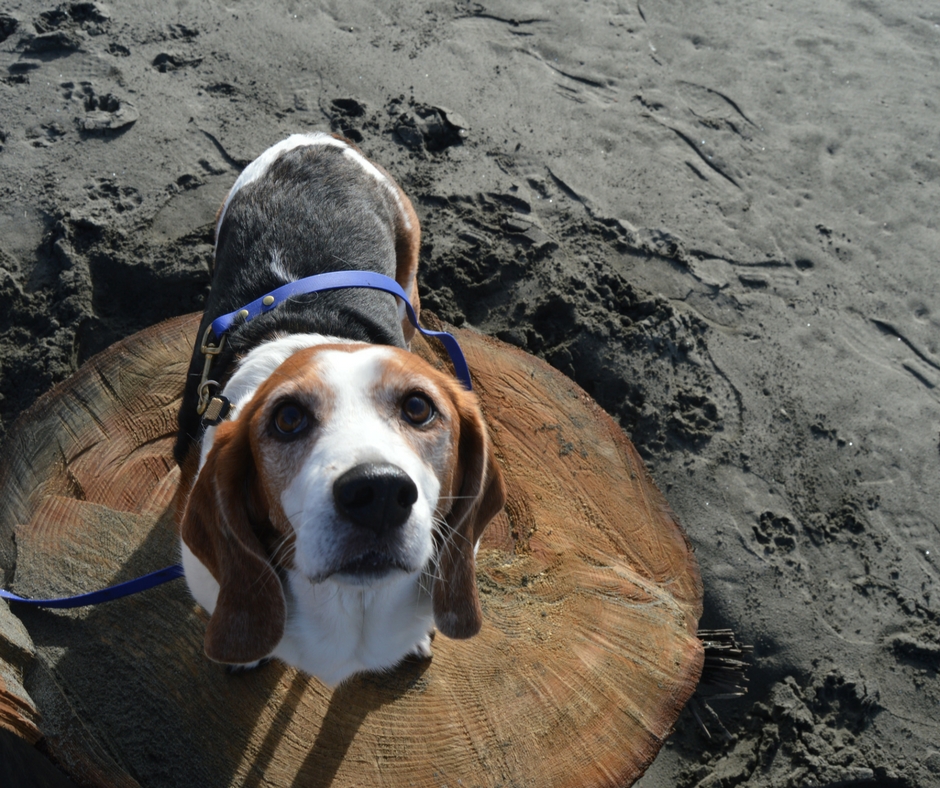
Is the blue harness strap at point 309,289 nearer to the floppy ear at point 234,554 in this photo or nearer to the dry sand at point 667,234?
the floppy ear at point 234,554

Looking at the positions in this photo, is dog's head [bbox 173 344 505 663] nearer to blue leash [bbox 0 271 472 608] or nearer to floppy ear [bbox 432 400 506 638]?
floppy ear [bbox 432 400 506 638]

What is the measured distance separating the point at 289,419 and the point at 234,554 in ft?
1.51

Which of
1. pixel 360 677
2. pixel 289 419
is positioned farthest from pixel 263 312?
pixel 360 677

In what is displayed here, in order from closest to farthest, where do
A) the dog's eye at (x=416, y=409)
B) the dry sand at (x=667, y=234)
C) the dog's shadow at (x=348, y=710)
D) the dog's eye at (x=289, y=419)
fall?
the dog's eye at (x=289, y=419)
the dog's eye at (x=416, y=409)
the dog's shadow at (x=348, y=710)
the dry sand at (x=667, y=234)

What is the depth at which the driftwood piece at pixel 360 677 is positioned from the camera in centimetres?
A: 224

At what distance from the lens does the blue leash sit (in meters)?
2.33

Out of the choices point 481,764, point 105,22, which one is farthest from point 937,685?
point 105,22

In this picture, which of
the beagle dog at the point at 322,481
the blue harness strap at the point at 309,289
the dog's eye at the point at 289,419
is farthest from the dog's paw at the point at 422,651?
the blue harness strap at the point at 309,289

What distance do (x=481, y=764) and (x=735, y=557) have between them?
1909mm

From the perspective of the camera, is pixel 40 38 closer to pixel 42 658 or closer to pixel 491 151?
pixel 491 151

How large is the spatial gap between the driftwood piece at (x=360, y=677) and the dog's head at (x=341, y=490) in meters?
0.34

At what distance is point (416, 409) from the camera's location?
216cm

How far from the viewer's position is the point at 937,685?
340cm

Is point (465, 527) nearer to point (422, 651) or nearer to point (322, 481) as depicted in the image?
point (422, 651)
